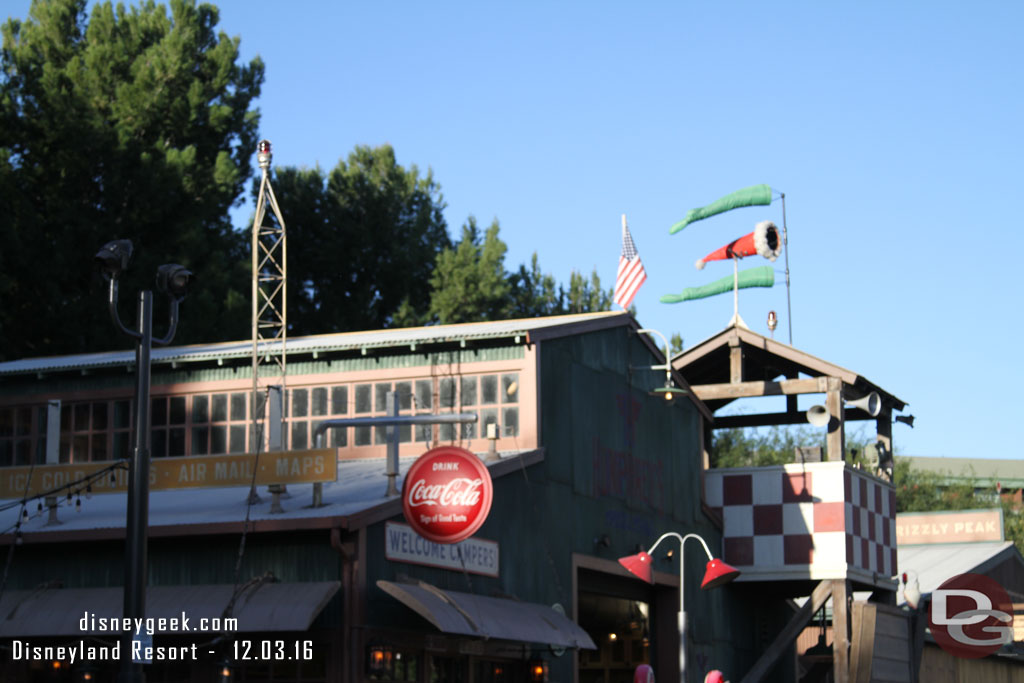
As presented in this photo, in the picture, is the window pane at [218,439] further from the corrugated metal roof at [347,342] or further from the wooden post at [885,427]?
the wooden post at [885,427]

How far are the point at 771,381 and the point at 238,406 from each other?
424 inches

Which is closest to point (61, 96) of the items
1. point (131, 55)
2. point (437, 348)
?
point (131, 55)

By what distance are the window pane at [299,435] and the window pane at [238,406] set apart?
35.7 inches

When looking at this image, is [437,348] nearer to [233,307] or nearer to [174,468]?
[174,468]

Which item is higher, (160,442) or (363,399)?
(363,399)

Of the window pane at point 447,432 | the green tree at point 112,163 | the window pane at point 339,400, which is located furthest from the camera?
the green tree at point 112,163

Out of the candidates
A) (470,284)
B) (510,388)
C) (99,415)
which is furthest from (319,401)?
(470,284)

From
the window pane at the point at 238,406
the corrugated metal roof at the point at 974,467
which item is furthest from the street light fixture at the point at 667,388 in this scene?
the corrugated metal roof at the point at 974,467

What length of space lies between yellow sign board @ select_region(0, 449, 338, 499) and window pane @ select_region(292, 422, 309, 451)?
3.48 m

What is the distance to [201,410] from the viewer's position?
24500 millimetres

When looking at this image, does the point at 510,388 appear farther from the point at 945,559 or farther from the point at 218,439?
the point at 945,559

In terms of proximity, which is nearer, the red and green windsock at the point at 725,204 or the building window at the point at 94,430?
the building window at the point at 94,430

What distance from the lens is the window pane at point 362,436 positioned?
23.3 meters

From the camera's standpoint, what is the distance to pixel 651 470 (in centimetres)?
2666
